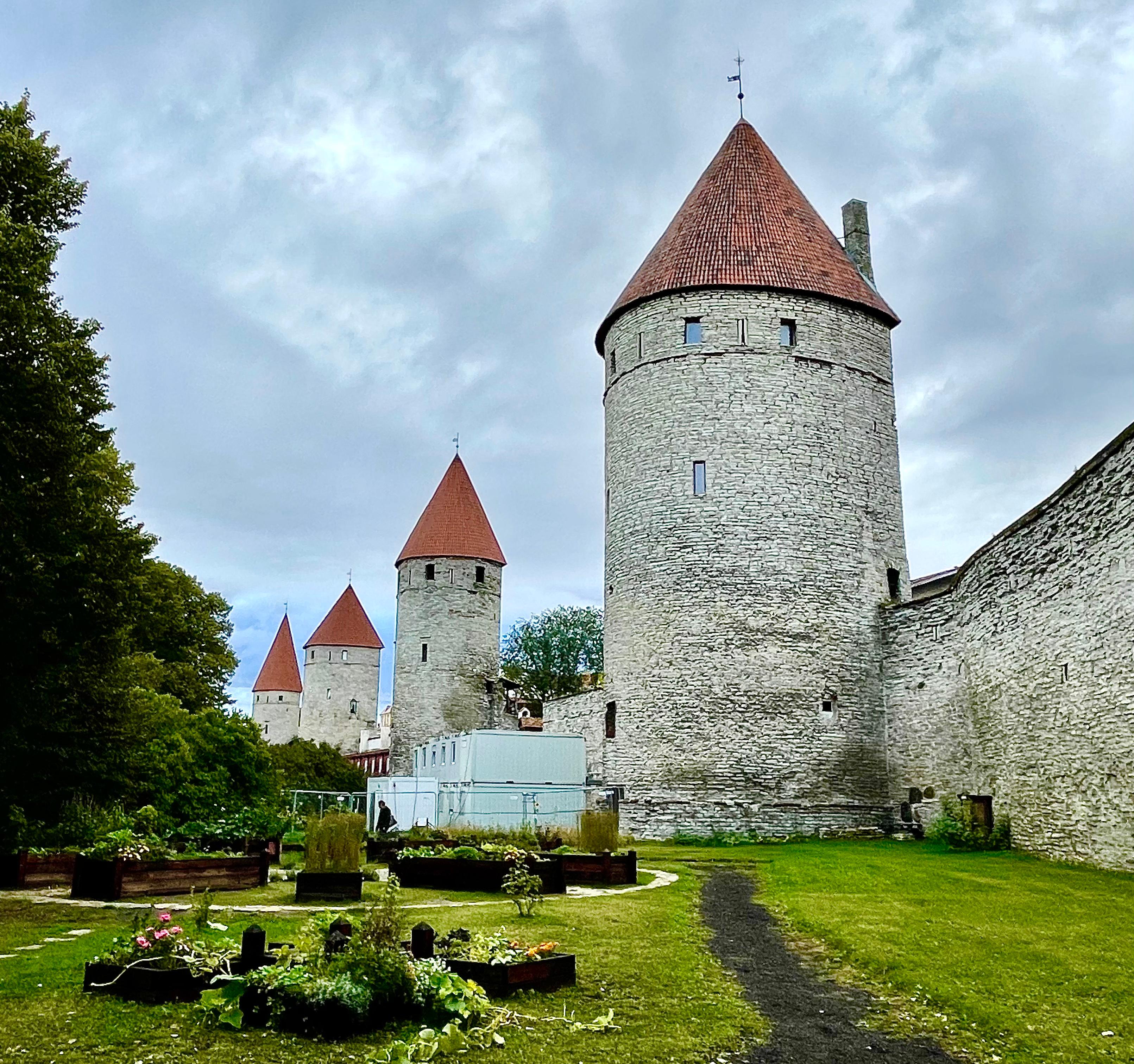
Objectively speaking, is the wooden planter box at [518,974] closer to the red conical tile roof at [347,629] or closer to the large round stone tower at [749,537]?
the large round stone tower at [749,537]

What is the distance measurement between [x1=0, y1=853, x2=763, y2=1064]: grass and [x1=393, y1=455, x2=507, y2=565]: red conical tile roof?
3473 cm

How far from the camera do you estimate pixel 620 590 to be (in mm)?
24297

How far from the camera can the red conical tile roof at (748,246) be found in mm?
24078

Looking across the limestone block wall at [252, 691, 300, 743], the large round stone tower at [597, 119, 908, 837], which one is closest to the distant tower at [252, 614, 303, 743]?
the limestone block wall at [252, 691, 300, 743]

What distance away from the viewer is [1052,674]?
15.3 m

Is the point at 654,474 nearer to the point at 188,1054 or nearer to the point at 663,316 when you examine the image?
the point at 663,316

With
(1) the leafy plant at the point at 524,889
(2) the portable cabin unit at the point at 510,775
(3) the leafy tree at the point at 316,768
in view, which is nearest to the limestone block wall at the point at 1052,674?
(1) the leafy plant at the point at 524,889

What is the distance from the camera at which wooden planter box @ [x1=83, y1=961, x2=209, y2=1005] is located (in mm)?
5434

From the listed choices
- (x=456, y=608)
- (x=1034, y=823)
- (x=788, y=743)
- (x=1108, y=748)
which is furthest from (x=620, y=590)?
(x=456, y=608)

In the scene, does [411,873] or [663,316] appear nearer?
[411,873]

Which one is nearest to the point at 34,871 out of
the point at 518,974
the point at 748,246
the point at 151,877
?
the point at 151,877

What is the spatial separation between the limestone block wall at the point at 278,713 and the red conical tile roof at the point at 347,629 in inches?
278

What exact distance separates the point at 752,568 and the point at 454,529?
75.1ft

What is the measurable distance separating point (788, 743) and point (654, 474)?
251 inches
